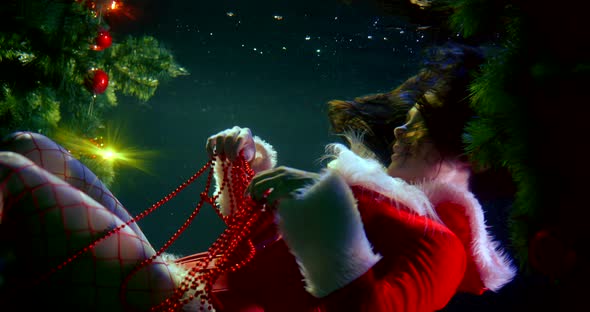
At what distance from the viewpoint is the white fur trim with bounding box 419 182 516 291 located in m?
2.09

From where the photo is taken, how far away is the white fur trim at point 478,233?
2.09 metres

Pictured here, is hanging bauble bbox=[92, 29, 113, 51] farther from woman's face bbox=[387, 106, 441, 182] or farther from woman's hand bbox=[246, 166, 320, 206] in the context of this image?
woman's face bbox=[387, 106, 441, 182]

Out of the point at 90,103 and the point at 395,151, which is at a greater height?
the point at 90,103

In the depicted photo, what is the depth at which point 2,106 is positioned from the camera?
84.7 inches

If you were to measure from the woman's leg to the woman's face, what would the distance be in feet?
4.57

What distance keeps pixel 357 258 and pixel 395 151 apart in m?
1.02

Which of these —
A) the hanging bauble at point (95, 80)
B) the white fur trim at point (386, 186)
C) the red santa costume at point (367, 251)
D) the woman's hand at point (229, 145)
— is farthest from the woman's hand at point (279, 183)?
the hanging bauble at point (95, 80)

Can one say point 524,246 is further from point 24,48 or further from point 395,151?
point 24,48

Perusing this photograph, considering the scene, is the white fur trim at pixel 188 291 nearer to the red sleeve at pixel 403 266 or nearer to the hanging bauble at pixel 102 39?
the red sleeve at pixel 403 266

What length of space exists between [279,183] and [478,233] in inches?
43.6

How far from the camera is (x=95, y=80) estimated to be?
2.52 metres

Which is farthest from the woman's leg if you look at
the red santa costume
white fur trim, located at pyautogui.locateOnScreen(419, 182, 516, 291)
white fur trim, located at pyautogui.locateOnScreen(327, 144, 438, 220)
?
white fur trim, located at pyautogui.locateOnScreen(419, 182, 516, 291)

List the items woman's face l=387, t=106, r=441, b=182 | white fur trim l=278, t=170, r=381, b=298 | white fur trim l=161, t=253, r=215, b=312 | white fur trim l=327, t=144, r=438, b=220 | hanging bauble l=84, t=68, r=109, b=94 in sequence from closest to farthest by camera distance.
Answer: white fur trim l=278, t=170, r=381, b=298 → white fur trim l=161, t=253, r=215, b=312 → white fur trim l=327, t=144, r=438, b=220 → woman's face l=387, t=106, r=441, b=182 → hanging bauble l=84, t=68, r=109, b=94

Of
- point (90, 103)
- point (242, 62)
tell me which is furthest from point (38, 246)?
point (242, 62)
